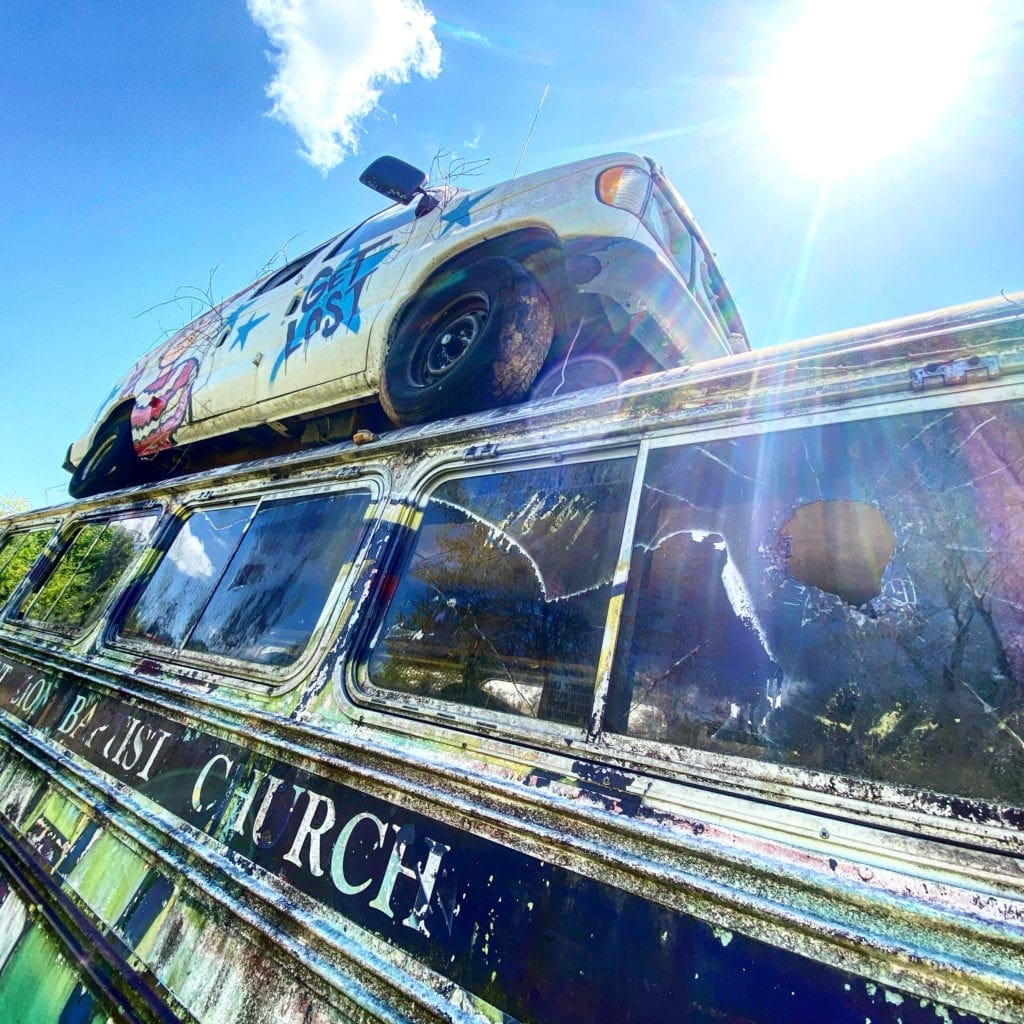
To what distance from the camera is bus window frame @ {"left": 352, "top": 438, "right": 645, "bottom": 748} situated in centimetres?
118

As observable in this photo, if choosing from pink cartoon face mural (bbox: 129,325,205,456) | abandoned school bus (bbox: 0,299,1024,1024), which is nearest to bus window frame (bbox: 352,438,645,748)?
abandoned school bus (bbox: 0,299,1024,1024)

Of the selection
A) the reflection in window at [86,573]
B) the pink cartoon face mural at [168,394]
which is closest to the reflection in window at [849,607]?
the reflection in window at [86,573]

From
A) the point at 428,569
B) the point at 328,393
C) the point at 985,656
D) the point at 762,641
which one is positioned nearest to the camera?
the point at 985,656

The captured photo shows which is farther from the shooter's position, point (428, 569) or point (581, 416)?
point (428, 569)

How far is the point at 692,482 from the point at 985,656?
59cm

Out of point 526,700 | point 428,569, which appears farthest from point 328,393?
point 526,700

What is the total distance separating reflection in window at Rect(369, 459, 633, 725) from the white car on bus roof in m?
0.73

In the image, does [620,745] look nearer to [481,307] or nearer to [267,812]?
[267,812]

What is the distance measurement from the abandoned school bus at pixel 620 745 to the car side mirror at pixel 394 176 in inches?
66.8

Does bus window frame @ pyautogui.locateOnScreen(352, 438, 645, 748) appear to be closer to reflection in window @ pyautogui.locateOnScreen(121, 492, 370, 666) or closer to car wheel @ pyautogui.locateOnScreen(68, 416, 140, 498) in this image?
reflection in window @ pyautogui.locateOnScreen(121, 492, 370, 666)

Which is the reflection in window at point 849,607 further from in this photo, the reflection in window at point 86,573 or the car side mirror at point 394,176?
the reflection in window at point 86,573

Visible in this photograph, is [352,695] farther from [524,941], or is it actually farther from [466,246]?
[466,246]

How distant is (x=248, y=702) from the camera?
170 centimetres

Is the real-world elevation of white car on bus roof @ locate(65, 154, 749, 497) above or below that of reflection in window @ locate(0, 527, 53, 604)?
above
